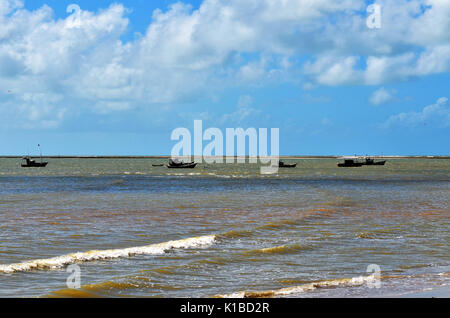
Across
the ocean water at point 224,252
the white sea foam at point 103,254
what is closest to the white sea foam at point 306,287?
the ocean water at point 224,252

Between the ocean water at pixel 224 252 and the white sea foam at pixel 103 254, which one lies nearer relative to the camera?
the ocean water at pixel 224 252

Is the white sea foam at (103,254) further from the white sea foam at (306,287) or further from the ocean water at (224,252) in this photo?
the white sea foam at (306,287)

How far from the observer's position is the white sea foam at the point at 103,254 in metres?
12.5

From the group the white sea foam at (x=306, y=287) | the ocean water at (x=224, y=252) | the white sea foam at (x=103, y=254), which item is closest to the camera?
the white sea foam at (x=306, y=287)

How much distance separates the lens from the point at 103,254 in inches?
558

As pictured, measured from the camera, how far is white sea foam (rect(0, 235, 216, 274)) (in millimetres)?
12523

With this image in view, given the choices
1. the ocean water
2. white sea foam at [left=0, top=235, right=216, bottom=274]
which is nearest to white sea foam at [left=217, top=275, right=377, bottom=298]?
the ocean water

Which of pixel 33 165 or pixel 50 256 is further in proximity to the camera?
pixel 33 165

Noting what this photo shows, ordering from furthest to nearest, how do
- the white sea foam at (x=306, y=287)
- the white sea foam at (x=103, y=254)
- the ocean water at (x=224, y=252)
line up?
the white sea foam at (x=103, y=254)
the ocean water at (x=224, y=252)
the white sea foam at (x=306, y=287)
